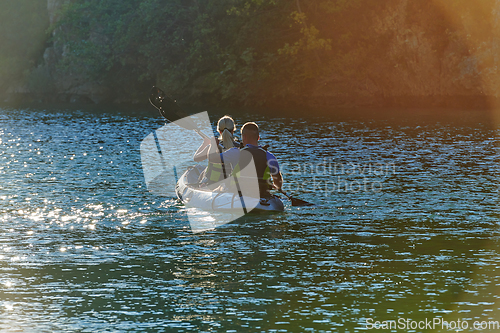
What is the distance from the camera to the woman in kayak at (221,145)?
13.9 metres

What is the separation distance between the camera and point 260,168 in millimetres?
12773

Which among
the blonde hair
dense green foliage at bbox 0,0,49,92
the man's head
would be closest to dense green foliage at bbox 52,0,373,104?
dense green foliage at bbox 0,0,49,92

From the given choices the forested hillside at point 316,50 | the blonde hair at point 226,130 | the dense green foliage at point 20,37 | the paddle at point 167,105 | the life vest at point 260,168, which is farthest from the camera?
the dense green foliage at point 20,37

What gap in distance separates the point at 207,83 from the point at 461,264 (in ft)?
151

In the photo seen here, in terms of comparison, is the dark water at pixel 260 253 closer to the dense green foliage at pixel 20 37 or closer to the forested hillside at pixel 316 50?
the forested hillside at pixel 316 50

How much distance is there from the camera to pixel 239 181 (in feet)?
43.4

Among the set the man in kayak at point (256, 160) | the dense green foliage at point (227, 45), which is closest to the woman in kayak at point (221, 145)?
the man in kayak at point (256, 160)

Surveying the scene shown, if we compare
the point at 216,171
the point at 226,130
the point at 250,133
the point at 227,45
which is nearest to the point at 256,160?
the point at 250,133

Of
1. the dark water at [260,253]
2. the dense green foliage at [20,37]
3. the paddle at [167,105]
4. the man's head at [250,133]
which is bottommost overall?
the dark water at [260,253]

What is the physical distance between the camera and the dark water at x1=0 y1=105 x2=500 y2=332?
26.7 ft

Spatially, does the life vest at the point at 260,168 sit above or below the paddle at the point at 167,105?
below

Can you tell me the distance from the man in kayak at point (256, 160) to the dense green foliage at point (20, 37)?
7160cm

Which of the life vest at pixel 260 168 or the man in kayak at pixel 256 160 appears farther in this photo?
the life vest at pixel 260 168

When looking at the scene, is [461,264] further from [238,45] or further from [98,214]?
[238,45]
